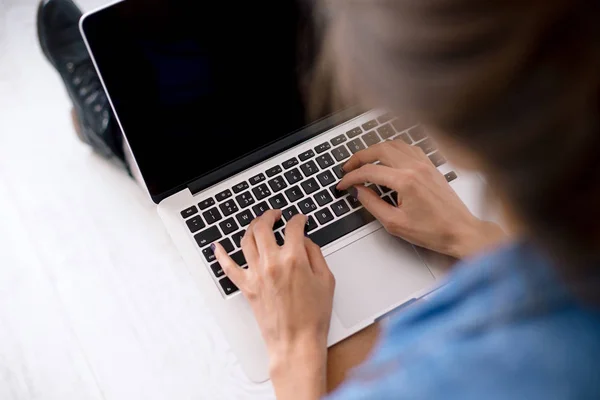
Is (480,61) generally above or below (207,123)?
below

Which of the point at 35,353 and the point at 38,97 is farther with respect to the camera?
the point at 38,97

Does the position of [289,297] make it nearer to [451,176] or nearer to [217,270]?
[217,270]

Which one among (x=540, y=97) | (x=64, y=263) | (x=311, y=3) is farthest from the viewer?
(x=64, y=263)

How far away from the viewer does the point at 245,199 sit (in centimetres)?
67

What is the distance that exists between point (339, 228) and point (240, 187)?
0.39 ft

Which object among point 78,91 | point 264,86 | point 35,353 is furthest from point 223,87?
point 35,353

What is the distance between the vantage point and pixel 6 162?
730 mm

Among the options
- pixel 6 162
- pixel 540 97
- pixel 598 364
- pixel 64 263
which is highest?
pixel 6 162

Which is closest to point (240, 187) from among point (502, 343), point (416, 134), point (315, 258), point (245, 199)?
point (245, 199)

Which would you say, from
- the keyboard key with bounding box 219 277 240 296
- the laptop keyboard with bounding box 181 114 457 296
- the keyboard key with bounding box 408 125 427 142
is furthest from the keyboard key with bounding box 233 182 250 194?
the keyboard key with bounding box 408 125 427 142

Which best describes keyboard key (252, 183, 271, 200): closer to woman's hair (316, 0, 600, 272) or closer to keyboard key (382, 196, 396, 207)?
keyboard key (382, 196, 396, 207)

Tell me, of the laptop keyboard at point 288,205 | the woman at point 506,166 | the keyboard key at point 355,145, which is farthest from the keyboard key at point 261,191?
the woman at point 506,166

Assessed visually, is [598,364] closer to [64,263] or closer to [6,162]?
[64,263]

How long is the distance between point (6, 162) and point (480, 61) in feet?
2.06
